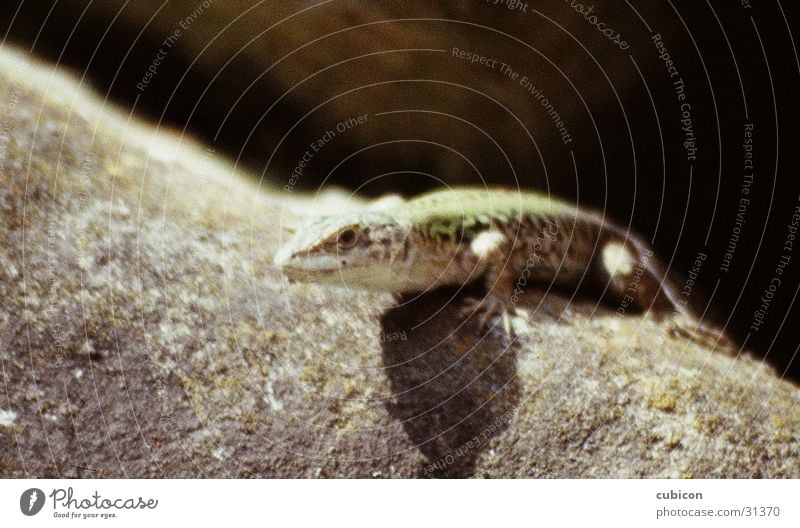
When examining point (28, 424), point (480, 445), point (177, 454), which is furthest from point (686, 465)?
point (28, 424)

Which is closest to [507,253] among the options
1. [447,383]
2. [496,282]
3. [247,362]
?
[496,282]

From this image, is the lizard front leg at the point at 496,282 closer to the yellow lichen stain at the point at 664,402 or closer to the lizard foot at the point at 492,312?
the lizard foot at the point at 492,312

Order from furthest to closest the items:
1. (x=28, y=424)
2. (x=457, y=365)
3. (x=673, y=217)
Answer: (x=673, y=217) < (x=457, y=365) < (x=28, y=424)

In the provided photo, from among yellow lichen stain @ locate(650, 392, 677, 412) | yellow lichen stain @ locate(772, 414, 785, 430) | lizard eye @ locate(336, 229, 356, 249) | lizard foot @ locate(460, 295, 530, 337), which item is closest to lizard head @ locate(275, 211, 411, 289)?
lizard eye @ locate(336, 229, 356, 249)

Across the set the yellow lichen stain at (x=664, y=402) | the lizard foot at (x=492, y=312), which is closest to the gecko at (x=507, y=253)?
the lizard foot at (x=492, y=312)

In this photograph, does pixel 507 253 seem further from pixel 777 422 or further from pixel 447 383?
pixel 777 422

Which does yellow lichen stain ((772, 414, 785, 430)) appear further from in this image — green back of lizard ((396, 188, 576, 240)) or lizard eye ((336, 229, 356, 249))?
lizard eye ((336, 229, 356, 249))

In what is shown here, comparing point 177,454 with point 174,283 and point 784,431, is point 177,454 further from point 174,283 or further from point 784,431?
point 784,431
